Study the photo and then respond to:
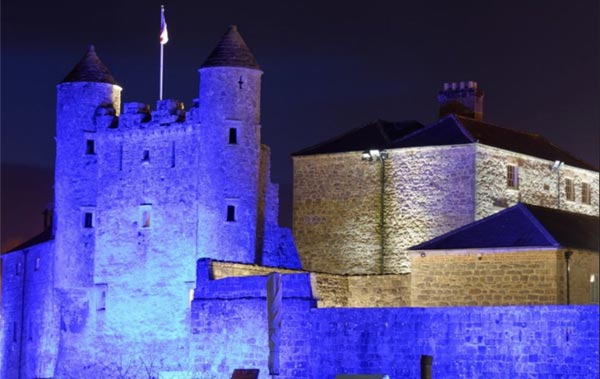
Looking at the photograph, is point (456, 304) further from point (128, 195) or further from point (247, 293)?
point (128, 195)

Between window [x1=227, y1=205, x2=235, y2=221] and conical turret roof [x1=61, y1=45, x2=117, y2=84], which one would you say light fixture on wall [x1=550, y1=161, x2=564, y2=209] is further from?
conical turret roof [x1=61, y1=45, x2=117, y2=84]

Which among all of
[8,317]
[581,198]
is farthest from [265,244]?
[8,317]

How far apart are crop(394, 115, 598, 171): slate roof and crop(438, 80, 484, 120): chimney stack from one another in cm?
182

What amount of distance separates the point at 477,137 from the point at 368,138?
4.41 meters

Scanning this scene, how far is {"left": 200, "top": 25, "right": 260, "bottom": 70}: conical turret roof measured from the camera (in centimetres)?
5325

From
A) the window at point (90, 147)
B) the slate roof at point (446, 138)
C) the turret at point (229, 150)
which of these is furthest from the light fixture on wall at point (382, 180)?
the window at point (90, 147)

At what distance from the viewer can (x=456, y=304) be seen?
1864 inches

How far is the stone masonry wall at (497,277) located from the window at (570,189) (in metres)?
9.69

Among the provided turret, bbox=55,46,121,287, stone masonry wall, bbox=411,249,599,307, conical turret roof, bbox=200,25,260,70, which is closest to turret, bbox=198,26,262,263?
conical turret roof, bbox=200,25,260,70

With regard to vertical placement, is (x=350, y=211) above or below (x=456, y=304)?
above

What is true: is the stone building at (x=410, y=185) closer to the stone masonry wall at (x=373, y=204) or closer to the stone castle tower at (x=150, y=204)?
the stone masonry wall at (x=373, y=204)

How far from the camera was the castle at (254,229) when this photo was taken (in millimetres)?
46844

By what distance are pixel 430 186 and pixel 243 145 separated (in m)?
6.06

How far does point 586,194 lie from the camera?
5866 cm
